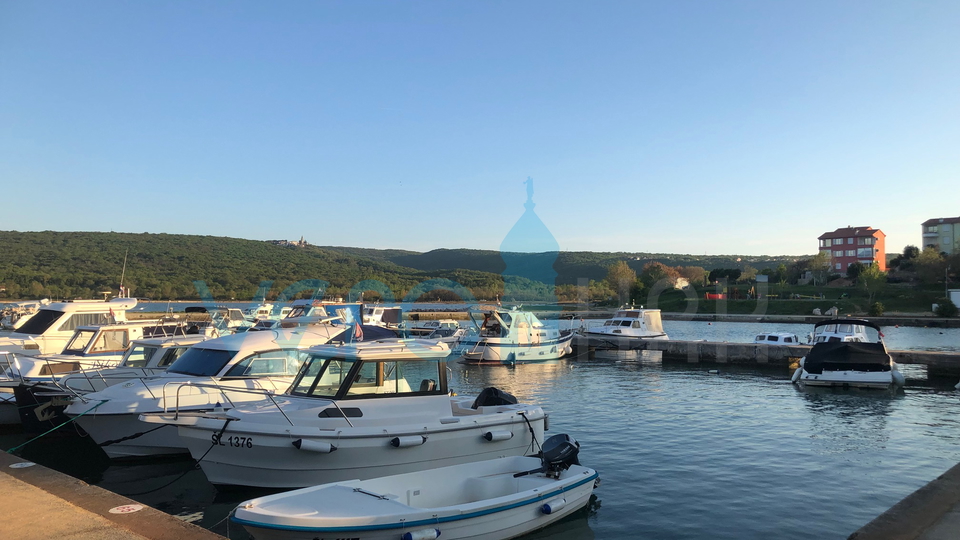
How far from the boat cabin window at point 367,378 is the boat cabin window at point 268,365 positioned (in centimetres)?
339

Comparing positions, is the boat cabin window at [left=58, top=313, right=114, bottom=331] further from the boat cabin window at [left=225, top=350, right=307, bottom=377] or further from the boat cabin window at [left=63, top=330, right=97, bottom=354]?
the boat cabin window at [left=225, top=350, right=307, bottom=377]

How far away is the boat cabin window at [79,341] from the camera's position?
18.1 meters

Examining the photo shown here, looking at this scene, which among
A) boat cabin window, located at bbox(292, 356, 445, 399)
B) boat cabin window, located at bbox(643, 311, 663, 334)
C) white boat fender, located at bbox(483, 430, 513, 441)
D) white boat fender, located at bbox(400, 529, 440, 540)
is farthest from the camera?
boat cabin window, located at bbox(643, 311, 663, 334)

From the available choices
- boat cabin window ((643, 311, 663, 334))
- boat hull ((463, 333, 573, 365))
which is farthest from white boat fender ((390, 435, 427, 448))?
boat cabin window ((643, 311, 663, 334))

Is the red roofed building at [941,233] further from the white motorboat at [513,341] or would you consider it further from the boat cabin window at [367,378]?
the boat cabin window at [367,378]

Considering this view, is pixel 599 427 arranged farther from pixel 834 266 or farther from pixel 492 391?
pixel 834 266

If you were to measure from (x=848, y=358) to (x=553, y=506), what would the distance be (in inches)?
776

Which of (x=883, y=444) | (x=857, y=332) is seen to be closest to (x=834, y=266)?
(x=857, y=332)

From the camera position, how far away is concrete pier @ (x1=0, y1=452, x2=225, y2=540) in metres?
6.19

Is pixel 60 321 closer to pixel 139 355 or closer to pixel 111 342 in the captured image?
pixel 111 342

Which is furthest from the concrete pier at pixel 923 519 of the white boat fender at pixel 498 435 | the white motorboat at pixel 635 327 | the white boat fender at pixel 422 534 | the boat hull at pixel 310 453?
the white motorboat at pixel 635 327

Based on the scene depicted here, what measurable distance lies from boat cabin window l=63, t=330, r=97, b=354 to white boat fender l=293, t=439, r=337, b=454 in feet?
40.1

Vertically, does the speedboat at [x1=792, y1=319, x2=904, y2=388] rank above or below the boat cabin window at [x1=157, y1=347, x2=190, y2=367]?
below

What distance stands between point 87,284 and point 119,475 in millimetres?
84424
